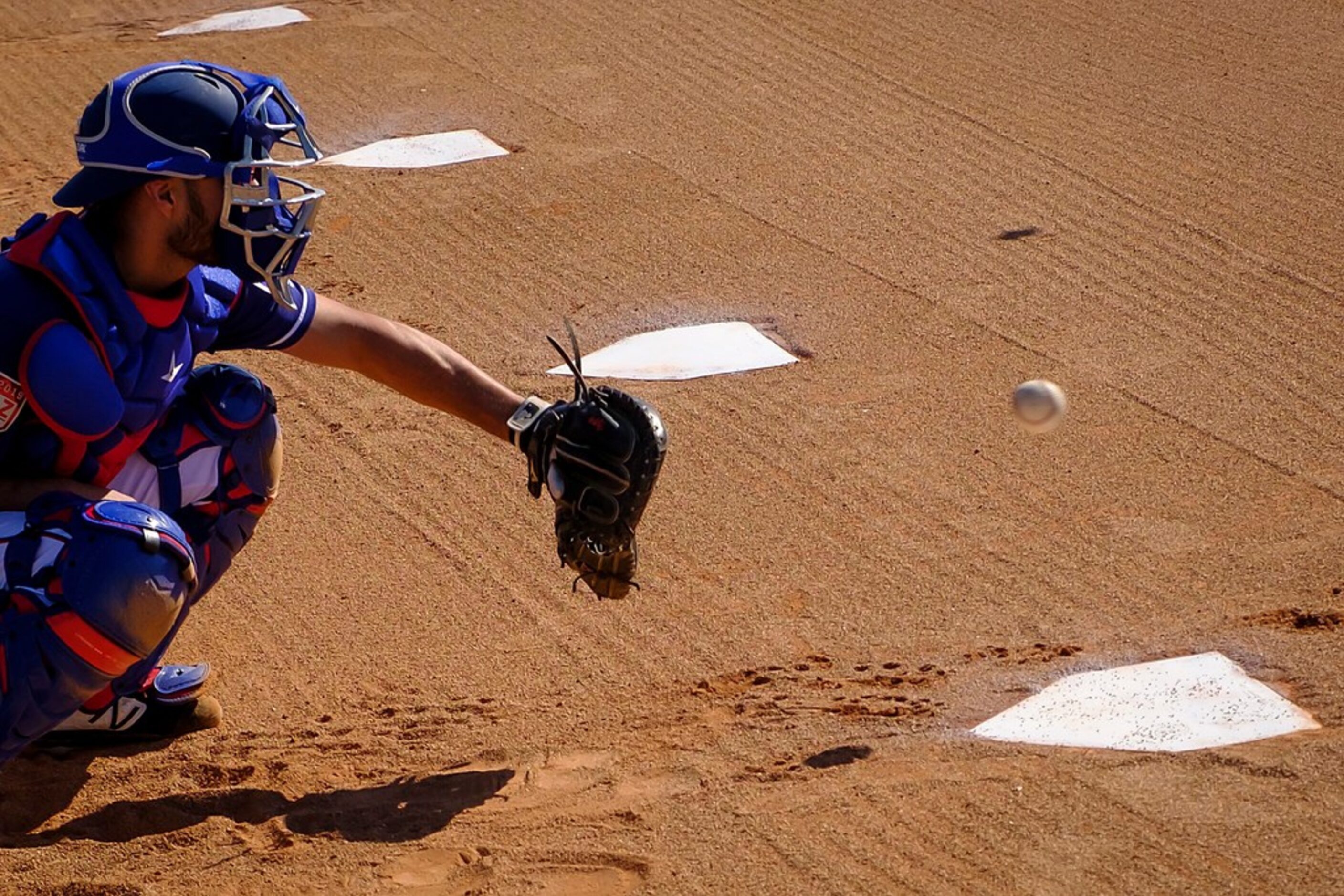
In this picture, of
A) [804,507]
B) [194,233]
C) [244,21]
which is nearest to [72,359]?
[194,233]

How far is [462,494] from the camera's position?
469 cm

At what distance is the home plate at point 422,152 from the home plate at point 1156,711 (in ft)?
15.4

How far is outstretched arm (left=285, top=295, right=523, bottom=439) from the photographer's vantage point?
354 cm

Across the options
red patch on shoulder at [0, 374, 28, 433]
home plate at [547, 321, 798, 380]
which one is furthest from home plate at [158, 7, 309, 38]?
red patch on shoulder at [0, 374, 28, 433]

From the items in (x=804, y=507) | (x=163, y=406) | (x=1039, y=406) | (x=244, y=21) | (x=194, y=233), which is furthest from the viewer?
(x=244, y=21)

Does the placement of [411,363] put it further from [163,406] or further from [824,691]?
[824,691]

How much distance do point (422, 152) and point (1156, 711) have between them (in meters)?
5.09

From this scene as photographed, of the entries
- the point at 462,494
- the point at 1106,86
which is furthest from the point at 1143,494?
the point at 1106,86

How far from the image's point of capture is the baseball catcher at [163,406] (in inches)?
117

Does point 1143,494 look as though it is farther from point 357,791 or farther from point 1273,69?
point 1273,69

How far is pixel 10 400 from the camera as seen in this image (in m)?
2.96

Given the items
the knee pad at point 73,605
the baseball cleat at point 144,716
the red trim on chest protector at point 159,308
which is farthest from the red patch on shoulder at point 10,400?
the baseball cleat at point 144,716

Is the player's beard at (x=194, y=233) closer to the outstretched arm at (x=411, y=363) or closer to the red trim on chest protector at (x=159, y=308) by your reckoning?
the red trim on chest protector at (x=159, y=308)

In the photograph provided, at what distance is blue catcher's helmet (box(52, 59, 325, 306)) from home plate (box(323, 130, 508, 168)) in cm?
420
